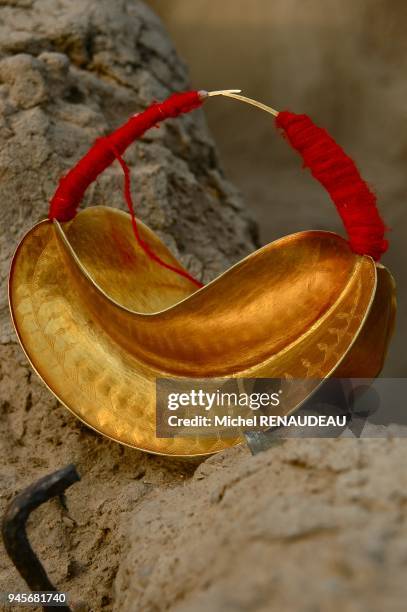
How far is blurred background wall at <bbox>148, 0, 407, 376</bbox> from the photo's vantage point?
2.11 meters

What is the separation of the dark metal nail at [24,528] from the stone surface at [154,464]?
92mm

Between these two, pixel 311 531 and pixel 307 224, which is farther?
pixel 307 224

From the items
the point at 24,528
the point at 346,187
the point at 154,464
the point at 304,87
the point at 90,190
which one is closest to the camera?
the point at 24,528

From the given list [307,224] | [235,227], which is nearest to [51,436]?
[235,227]

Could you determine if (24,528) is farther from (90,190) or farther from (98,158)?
(90,190)

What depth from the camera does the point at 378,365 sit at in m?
0.99

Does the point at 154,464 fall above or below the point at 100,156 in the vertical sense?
below

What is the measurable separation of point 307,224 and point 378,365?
4.67ft

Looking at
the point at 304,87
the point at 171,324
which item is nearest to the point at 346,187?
the point at 171,324

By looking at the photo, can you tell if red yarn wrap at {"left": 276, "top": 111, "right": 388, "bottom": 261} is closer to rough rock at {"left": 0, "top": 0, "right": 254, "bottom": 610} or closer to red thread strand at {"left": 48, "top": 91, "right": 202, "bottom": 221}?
red thread strand at {"left": 48, "top": 91, "right": 202, "bottom": 221}

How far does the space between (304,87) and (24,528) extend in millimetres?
1915

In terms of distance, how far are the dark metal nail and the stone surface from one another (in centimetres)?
9

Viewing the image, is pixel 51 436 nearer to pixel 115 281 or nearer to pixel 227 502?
pixel 115 281

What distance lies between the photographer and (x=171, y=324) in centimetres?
106
